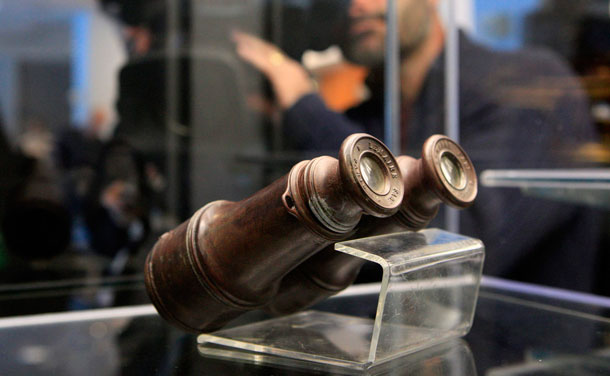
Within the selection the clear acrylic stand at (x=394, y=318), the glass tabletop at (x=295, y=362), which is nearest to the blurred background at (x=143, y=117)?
the glass tabletop at (x=295, y=362)

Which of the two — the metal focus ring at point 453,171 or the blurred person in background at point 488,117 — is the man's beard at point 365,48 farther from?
the metal focus ring at point 453,171

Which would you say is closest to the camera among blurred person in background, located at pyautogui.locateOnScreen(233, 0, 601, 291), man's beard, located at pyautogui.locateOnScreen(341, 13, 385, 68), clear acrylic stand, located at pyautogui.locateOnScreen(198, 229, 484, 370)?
clear acrylic stand, located at pyautogui.locateOnScreen(198, 229, 484, 370)

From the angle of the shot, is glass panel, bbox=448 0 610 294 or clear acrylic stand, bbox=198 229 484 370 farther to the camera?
glass panel, bbox=448 0 610 294

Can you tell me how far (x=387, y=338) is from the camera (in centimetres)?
87

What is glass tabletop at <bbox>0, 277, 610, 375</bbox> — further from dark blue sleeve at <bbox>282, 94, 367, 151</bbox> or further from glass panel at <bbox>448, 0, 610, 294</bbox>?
dark blue sleeve at <bbox>282, 94, 367, 151</bbox>

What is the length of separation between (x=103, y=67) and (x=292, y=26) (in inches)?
17.7

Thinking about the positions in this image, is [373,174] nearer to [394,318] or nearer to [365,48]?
[394,318]

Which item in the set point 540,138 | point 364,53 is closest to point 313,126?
point 364,53

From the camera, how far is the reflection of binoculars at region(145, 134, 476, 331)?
2.52ft

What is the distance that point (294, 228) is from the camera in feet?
2.60

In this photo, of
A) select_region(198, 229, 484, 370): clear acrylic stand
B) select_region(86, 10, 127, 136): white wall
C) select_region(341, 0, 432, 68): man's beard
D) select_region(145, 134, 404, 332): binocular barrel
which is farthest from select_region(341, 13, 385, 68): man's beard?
select_region(145, 134, 404, 332): binocular barrel

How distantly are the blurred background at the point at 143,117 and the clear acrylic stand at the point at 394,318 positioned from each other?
0.47m

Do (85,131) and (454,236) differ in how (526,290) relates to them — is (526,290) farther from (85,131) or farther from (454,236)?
(85,131)

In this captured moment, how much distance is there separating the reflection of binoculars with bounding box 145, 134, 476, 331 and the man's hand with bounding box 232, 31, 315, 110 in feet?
2.36
